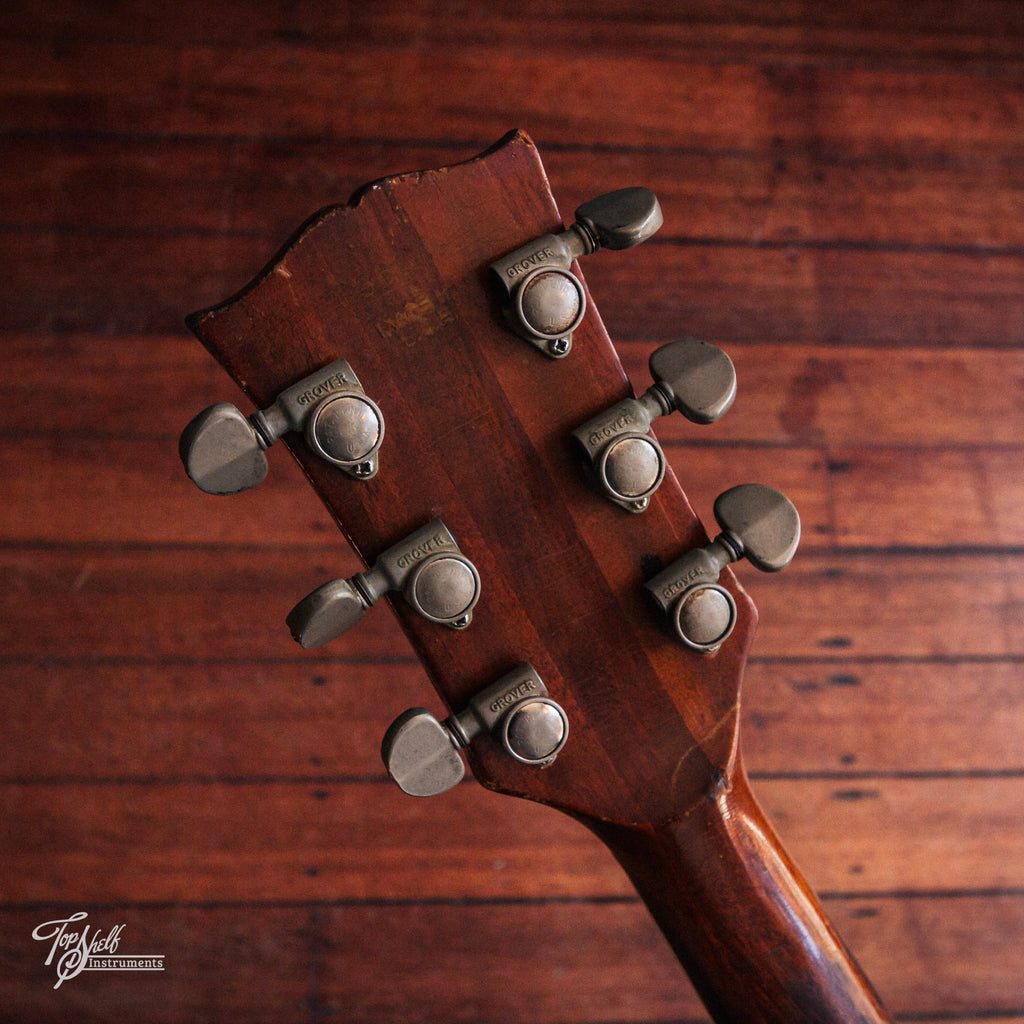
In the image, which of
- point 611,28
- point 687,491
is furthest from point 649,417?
point 611,28

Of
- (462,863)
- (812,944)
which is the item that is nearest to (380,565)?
(812,944)

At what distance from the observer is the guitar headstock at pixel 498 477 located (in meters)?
0.56

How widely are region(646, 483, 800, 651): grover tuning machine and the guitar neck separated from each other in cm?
14

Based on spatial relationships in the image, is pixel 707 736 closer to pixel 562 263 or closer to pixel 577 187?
pixel 562 263

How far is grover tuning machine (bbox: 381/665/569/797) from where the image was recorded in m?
0.59

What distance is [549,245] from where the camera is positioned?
1.85 feet

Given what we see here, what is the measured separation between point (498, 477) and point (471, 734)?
177 mm

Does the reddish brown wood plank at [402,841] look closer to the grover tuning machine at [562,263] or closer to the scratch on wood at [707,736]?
the scratch on wood at [707,736]

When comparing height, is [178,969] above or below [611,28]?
below

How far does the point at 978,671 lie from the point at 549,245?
117cm

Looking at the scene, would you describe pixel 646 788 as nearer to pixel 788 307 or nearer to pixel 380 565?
pixel 380 565

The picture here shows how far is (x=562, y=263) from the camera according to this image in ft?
1.85

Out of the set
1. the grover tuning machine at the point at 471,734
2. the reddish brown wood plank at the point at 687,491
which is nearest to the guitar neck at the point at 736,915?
the grover tuning machine at the point at 471,734

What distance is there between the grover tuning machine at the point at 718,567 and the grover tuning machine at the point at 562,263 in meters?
0.17
